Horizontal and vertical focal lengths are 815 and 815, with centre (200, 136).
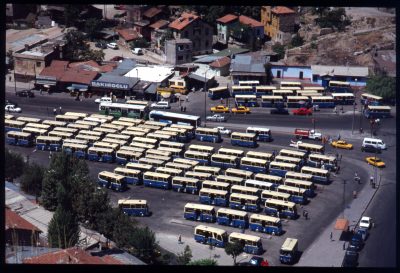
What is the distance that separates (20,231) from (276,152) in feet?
14.4

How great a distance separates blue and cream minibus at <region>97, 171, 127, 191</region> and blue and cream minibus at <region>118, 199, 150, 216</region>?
698 mm

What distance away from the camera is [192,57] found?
52.9 feet

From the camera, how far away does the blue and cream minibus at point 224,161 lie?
11.2 meters

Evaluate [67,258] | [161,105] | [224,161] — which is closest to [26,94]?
[161,105]

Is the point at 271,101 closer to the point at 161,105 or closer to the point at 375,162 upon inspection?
the point at 161,105

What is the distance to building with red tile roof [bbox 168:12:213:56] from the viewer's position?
16.1 meters

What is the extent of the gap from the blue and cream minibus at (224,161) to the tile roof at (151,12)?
7.19m

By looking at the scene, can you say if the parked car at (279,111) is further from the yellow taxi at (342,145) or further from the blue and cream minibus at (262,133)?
the yellow taxi at (342,145)

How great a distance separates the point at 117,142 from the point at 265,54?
16.0 feet

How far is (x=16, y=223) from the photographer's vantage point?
864cm

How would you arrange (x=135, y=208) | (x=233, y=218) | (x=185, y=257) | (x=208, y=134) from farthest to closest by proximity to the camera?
(x=208, y=134), (x=135, y=208), (x=233, y=218), (x=185, y=257)

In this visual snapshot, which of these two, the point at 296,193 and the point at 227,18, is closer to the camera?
the point at 296,193

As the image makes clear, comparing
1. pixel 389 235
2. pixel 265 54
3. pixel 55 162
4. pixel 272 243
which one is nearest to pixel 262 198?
pixel 272 243

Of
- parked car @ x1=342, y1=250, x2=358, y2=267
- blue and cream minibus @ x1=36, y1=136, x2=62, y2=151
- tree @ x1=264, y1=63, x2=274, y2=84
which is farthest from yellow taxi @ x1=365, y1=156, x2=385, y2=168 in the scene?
blue and cream minibus @ x1=36, y1=136, x2=62, y2=151
